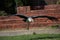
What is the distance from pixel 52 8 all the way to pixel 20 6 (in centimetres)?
189

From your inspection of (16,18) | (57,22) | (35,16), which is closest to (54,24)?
(57,22)

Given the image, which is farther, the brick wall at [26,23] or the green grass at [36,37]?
the brick wall at [26,23]

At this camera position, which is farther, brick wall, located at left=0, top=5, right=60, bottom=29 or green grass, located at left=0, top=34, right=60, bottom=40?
brick wall, located at left=0, top=5, right=60, bottom=29

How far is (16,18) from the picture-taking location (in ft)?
45.0

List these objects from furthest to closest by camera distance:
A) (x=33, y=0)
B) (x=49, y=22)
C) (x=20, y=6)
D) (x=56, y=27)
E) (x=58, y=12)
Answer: (x=33, y=0) → (x=20, y=6) → (x=58, y=12) → (x=49, y=22) → (x=56, y=27)

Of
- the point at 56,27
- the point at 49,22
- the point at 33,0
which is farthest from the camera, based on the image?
the point at 33,0

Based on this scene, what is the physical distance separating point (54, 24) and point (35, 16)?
125 cm

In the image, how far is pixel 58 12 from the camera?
46.4ft

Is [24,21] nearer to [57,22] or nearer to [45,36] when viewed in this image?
[57,22]

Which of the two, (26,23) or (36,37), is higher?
(36,37)

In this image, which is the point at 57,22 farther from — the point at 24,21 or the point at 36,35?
the point at 36,35

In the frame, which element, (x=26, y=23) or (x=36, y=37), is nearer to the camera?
(x=36, y=37)

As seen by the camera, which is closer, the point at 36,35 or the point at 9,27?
the point at 36,35

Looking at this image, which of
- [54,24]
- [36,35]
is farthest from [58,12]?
[36,35]
